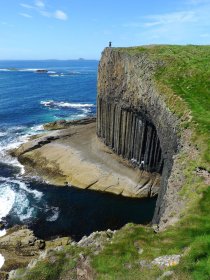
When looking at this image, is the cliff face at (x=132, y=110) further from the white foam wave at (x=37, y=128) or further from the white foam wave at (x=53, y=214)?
the white foam wave at (x=37, y=128)

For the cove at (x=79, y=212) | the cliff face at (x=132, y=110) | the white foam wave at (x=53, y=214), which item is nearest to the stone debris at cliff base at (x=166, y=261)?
the cliff face at (x=132, y=110)

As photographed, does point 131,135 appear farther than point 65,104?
No

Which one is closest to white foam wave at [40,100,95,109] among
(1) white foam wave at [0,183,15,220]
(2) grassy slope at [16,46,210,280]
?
(1) white foam wave at [0,183,15,220]

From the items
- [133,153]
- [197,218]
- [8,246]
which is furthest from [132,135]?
[197,218]

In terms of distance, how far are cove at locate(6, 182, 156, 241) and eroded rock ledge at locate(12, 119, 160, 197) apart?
1.44 metres

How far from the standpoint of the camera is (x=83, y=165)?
51.3 metres

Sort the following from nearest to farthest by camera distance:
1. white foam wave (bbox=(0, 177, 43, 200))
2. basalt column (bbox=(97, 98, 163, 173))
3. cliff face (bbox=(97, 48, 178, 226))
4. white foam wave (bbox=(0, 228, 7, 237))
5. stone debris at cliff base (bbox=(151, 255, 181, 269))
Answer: stone debris at cliff base (bbox=(151, 255, 181, 269)) → white foam wave (bbox=(0, 228, 7, 237)) → cliff face (bbox=(97, 48, 178, 226)) → basalt column (bbox=(97, 98, 163, 173)) → white foam wave (bbox=(0, 177, 43, 200))

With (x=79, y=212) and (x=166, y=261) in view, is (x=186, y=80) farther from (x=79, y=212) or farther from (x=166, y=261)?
(x=166, y=261)

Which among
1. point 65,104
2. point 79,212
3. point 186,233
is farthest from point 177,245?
point 65,104

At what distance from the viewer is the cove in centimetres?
3866

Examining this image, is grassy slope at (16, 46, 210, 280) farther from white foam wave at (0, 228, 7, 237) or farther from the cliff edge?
white foam wave at (0, 228, 7, 237)

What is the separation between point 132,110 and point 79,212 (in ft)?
53.2

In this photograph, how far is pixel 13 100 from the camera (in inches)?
4131

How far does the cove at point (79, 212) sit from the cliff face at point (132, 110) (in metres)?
6.69
